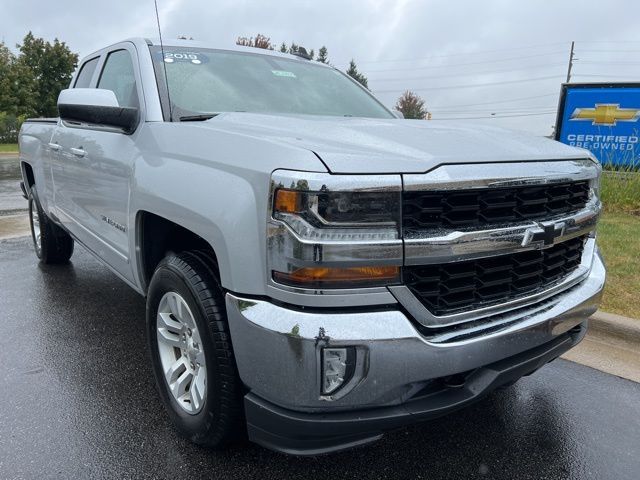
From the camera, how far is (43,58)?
36.2 m

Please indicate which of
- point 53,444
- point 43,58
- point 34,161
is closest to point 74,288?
point 34,161

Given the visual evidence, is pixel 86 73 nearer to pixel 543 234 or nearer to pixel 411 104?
pixel 543 234

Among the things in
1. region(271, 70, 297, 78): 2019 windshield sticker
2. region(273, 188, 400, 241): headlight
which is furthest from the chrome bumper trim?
region(271, 70, 297, 78): 2019 windshield sticker

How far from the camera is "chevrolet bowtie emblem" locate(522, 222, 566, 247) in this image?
2.01 meters

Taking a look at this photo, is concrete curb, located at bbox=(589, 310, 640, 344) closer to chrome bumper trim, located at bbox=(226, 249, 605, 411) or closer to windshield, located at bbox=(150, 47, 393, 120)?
windshield, located at bbox=(150, 47, 393, 120)

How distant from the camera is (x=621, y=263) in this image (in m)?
4.99

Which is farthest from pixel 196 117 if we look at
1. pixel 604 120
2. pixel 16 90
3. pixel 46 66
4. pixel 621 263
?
pixel 46 66

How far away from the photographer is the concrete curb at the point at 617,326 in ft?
11.8

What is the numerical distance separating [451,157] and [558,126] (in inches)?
359

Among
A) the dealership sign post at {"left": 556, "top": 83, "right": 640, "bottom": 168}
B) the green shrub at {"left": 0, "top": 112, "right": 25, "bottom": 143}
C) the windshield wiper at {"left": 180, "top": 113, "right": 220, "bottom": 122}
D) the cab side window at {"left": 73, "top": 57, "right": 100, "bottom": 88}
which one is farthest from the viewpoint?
the green shrub at {"left": 0, "top": 112, "right": 25, "bottom": 143}

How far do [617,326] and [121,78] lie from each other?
Answer: 377 centimetres

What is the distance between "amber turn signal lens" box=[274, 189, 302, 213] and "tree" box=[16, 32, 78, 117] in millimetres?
39182

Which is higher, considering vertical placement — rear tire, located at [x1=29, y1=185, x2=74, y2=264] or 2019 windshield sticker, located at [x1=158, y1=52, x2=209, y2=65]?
2019 windshield sticker, located at [x1=158, y1=52, x2=209, y2=65]

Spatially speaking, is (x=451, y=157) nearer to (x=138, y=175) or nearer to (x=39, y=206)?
(x=138, y=175)
